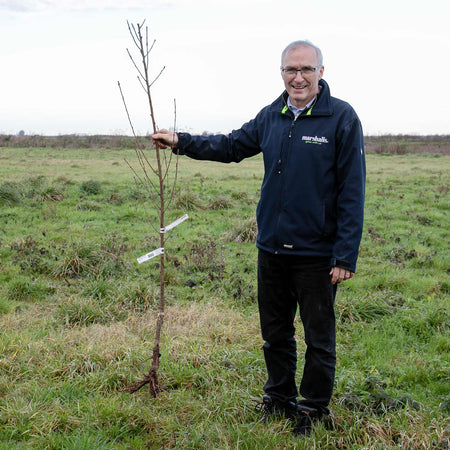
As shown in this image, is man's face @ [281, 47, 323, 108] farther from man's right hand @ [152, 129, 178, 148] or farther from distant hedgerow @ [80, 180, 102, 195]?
distant hedgerow @ [80, 180, 102, 195]

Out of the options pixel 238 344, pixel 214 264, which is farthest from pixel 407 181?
pixel 238 344

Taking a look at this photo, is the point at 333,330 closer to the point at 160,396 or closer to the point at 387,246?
the point at 160,396

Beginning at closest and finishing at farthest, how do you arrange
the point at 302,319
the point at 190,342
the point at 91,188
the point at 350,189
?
the point at 350,189
the point at 302,319
the point at 190,342
the point at 91,188

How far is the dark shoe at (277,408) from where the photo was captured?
341 cm

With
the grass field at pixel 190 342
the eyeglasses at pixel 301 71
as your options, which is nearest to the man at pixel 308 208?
the eyeglasses at pixel 301 71

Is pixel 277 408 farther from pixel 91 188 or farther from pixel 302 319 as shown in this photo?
pixel 91 188

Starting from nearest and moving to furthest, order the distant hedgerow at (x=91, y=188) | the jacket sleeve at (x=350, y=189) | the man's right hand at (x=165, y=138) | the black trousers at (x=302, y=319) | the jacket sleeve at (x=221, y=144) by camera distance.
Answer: the jacket sleeve at (x=350, y=189) → the black trousers at (x=302, y=319) → the man's right hand at (x=165, y=138) → the jacket sleeve at (x=221, y=144) → the distant hedgerow at (x=91, y=188)

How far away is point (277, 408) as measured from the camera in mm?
3465

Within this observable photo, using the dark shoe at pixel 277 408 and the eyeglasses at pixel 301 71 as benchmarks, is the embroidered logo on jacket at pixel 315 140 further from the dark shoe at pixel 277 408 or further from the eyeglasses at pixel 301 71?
the dark shoe at pixel 277 408

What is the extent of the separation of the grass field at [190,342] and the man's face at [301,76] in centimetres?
218

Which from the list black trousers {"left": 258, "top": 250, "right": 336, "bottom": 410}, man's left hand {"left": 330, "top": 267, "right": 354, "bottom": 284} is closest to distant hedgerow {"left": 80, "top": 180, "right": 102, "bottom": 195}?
black trousers {"left": 258, "top": 250, "right": 336, "bottom": 410}

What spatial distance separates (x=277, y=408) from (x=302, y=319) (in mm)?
723

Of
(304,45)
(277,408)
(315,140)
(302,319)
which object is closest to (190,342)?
(277,408)

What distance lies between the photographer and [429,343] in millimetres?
4875
